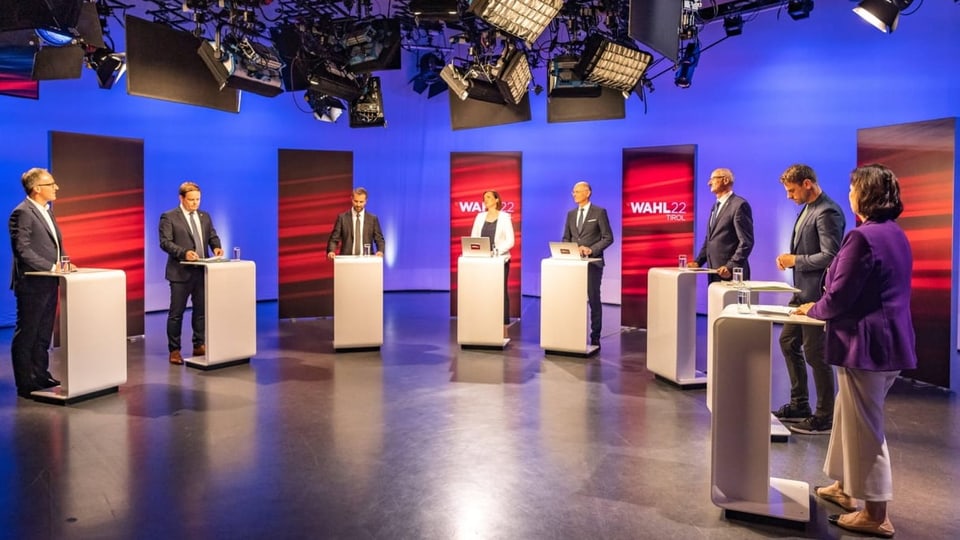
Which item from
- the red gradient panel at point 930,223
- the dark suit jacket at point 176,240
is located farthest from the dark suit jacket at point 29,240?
the red gradient panel at point 930,223

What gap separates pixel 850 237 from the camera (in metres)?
2.59

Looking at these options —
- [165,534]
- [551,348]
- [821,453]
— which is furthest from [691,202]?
[165,534]

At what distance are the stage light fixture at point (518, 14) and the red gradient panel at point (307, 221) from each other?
14.4 feet

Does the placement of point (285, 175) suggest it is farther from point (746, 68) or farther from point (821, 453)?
point (821, 453)

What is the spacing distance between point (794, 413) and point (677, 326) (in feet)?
3.47

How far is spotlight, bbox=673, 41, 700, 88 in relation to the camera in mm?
7705

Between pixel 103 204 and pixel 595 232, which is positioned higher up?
pixel 103 204

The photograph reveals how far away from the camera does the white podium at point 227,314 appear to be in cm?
552

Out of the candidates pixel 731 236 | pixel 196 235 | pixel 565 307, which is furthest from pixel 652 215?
pixel 196 235

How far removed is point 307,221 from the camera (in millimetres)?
8805

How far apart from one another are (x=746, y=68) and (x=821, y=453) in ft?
20.4

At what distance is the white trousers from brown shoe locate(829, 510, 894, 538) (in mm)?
111

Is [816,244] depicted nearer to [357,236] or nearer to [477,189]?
[357,236]

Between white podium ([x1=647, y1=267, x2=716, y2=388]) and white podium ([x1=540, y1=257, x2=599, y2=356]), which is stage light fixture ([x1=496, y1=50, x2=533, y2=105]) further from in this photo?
white podium ([x1=647, y1=267, x2=716, y2=388])
